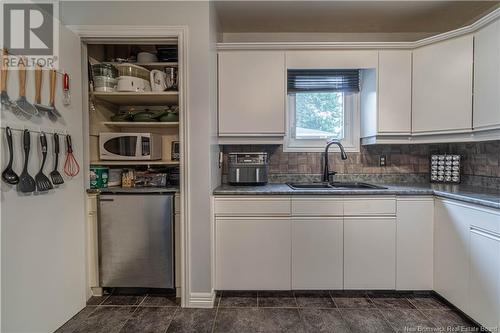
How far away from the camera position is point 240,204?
78.2 inches

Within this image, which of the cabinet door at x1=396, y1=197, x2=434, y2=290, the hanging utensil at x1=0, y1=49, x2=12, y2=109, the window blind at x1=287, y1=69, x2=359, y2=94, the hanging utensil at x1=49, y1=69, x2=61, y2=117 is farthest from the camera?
the window blind at x1=287, y1=69, x2=359, y2=94

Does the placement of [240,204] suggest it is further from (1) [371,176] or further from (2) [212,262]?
(1) [371,176]

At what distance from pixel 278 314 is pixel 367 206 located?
1031 mm

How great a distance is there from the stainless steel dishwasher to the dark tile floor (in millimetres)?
189

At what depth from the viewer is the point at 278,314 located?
1.82 metres

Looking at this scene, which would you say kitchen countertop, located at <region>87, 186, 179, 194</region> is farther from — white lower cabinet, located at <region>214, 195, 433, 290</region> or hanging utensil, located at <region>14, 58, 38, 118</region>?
hanging utensil, located at <region>14, 58, 38, 118</region>

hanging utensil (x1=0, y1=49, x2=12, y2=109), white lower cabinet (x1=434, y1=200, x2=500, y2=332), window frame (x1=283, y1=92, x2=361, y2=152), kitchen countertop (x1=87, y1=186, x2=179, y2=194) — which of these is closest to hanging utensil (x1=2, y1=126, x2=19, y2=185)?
hanging utensil (x1=0, y1=49, x2=12, y2=109)

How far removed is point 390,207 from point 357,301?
30.1 inches

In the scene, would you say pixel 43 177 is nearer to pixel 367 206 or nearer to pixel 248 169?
pixel 248 169

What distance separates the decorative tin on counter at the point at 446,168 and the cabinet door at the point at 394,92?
459 millimetres

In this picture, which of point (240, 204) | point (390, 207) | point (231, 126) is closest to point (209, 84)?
point (231, 126)

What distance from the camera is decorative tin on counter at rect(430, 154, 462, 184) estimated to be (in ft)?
7.36

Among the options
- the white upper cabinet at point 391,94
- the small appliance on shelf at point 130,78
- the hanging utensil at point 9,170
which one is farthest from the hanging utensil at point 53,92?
the white upper cabinet at point 391,94

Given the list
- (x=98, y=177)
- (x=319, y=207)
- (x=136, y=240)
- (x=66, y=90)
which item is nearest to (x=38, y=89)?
(x=66, y=90)
